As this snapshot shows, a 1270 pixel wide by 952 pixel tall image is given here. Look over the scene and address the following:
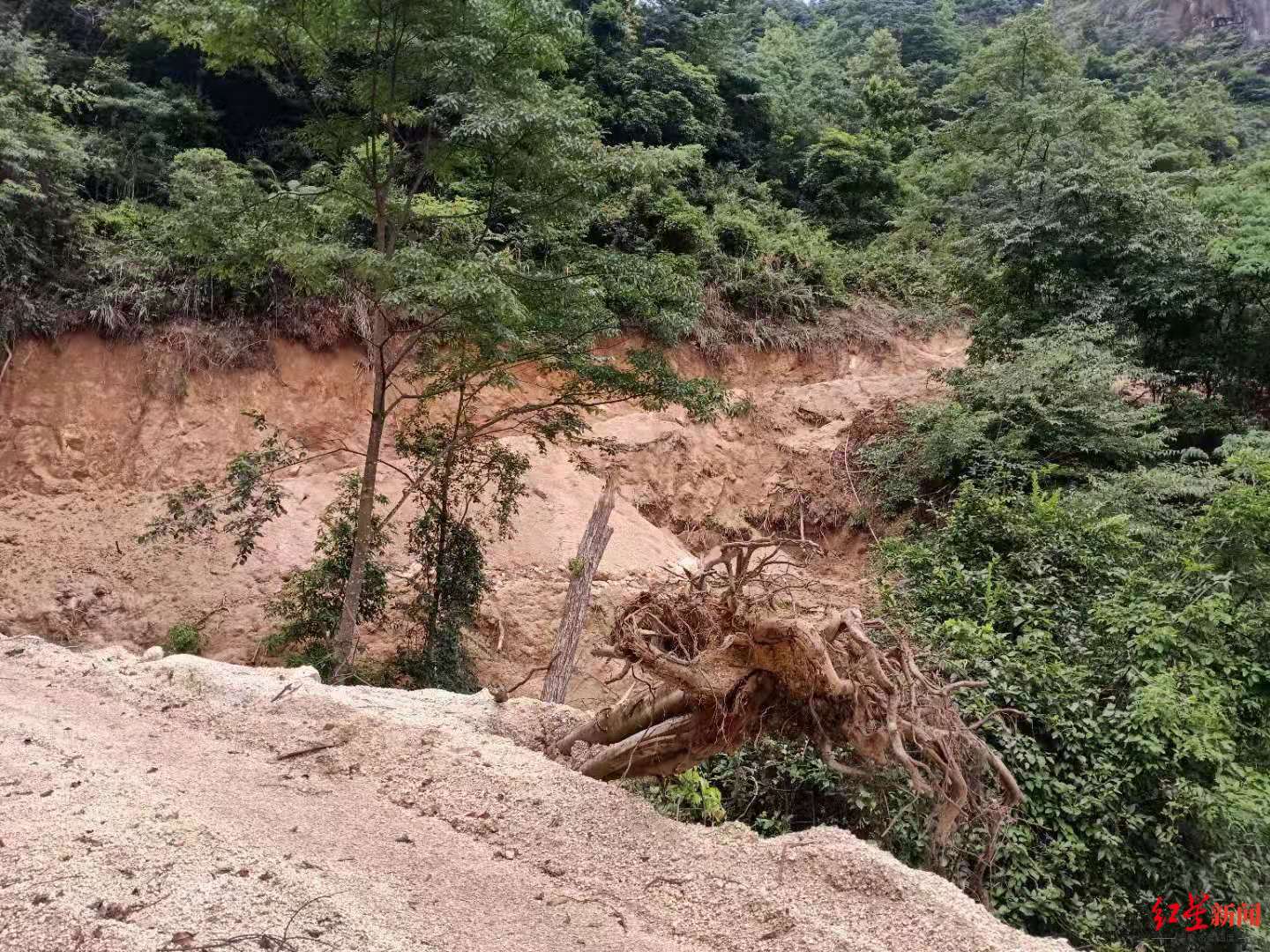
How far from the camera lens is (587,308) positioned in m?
8.38

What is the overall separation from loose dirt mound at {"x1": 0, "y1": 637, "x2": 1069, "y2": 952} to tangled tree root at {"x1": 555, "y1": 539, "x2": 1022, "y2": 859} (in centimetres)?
43

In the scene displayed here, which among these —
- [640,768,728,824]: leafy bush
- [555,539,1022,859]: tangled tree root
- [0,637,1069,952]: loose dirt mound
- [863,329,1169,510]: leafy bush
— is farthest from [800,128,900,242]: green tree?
[0,637,1069,952]: loose dirt mound

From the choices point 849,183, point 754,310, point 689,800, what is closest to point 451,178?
point 689,800

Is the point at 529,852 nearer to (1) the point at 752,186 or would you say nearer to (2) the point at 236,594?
(2) the point at 236,594

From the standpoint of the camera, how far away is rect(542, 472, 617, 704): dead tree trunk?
24.9ft

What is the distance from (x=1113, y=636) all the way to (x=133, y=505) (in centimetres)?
1158

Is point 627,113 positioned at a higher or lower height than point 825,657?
higher

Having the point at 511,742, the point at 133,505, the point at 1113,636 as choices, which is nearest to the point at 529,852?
the point at 511,742

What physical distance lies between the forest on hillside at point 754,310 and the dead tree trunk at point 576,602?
3.88ft

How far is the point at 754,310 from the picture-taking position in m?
16.0

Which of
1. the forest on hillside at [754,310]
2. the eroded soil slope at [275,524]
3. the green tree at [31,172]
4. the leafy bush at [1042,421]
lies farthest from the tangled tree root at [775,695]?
the green tree at [31,172]

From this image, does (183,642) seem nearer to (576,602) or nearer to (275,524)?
(275,524)

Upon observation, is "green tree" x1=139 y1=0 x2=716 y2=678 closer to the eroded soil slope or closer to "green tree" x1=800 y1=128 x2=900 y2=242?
the eroded soil slope

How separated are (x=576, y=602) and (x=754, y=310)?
31.9ft
